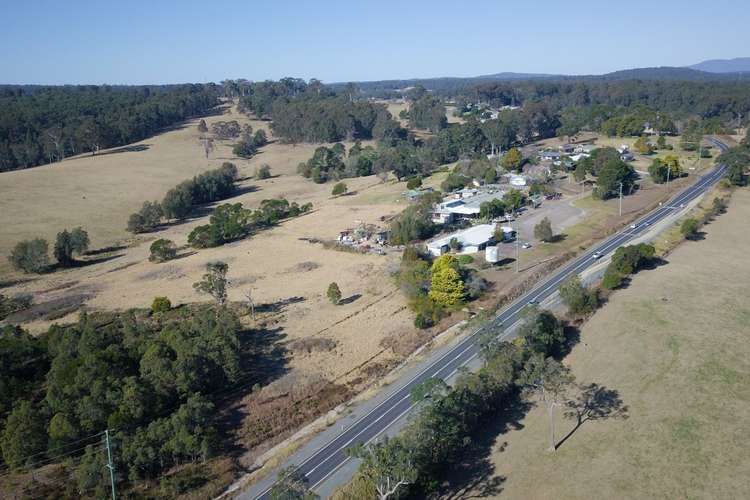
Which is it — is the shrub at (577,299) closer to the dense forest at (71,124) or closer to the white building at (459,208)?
the white building at (459,208)

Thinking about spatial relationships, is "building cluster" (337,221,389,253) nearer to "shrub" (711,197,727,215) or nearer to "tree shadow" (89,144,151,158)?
"shrub" (711,197,727,215)

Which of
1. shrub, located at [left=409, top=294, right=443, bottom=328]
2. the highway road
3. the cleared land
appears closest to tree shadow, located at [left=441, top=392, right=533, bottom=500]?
the cleared land

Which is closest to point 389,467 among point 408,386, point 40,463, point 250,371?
point 408,386

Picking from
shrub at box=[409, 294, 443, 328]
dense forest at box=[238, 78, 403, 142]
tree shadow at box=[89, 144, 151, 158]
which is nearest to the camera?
shrub at box=[409, 294, 443, 328]

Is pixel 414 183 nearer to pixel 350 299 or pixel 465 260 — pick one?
pixel 465 260

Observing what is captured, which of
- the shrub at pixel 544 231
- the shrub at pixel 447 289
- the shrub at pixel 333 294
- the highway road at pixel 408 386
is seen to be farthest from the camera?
the shrub at pixel 544 231

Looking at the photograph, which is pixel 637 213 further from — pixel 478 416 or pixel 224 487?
pixel 224 487

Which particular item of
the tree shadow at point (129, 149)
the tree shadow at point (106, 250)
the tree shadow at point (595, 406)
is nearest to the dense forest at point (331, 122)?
the tree shadow at point (129, 149)
